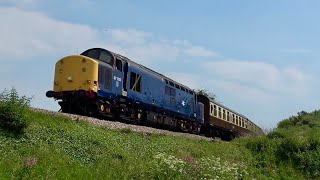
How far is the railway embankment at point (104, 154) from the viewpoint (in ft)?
37.3

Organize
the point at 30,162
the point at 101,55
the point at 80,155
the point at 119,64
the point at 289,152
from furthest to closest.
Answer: the point at 119,64
the point at 101,55
the point at 289,152
the point at 80,155
the point at 30,162

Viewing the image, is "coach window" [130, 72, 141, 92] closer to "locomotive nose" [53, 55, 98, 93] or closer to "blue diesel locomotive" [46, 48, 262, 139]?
"blue diesel locomotive" [46, 48, 262, 139]

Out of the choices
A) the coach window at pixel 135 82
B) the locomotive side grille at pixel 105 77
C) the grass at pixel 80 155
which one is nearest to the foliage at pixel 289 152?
the grass at pixel 80 155

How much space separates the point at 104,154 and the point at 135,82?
10416 mm

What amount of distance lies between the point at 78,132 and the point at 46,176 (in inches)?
173

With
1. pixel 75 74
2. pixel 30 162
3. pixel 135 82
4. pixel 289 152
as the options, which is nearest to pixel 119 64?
pixel 135 82

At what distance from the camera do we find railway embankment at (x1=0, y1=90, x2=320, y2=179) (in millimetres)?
11383

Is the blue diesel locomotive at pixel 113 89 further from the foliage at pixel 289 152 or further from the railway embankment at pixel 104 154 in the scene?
the foliage at pixel 289 152

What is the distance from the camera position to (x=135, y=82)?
23.6m

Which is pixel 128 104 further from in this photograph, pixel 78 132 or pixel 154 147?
pixel 78 132

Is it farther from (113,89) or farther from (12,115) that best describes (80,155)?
(113,89)

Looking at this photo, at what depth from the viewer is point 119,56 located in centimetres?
2256

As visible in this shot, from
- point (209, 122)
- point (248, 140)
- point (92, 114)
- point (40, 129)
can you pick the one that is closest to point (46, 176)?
point (40, 129)

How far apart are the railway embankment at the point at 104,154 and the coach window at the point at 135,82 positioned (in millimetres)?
4402
